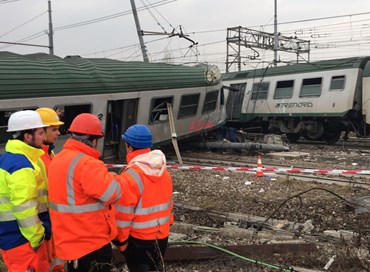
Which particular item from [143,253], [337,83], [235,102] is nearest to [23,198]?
[143,253]

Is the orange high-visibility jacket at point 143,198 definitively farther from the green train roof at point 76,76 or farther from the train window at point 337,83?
the train window at point 337,83

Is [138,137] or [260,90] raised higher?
[138,137]

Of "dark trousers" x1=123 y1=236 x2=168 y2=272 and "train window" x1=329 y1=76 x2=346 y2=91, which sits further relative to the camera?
"train window" x1=329 y1=76 x2=346 y2=91

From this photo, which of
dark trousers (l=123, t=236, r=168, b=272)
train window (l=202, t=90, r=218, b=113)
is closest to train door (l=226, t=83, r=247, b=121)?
train window (l=202, t=90, r=218, b=113)

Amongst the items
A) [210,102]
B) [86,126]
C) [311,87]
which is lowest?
[210,102]

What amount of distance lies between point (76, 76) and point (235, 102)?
11.8 meters

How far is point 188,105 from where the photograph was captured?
512 inches

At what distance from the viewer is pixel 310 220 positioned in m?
5.91

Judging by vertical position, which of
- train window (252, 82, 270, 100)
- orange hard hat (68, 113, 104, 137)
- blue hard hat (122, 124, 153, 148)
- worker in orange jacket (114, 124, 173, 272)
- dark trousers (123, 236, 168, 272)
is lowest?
train window (252, 82, 270, 100)

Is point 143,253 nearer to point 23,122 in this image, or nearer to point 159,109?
point 23,122

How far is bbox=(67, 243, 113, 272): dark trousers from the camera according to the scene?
2.94m

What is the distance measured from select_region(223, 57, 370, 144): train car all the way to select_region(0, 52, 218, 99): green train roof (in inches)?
213

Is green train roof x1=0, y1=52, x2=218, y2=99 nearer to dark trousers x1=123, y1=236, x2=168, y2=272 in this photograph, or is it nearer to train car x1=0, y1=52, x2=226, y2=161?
train car x1=0, y1=52, x2=226, y2=161

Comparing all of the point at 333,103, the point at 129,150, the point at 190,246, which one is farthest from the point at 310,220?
the point at 333,103
